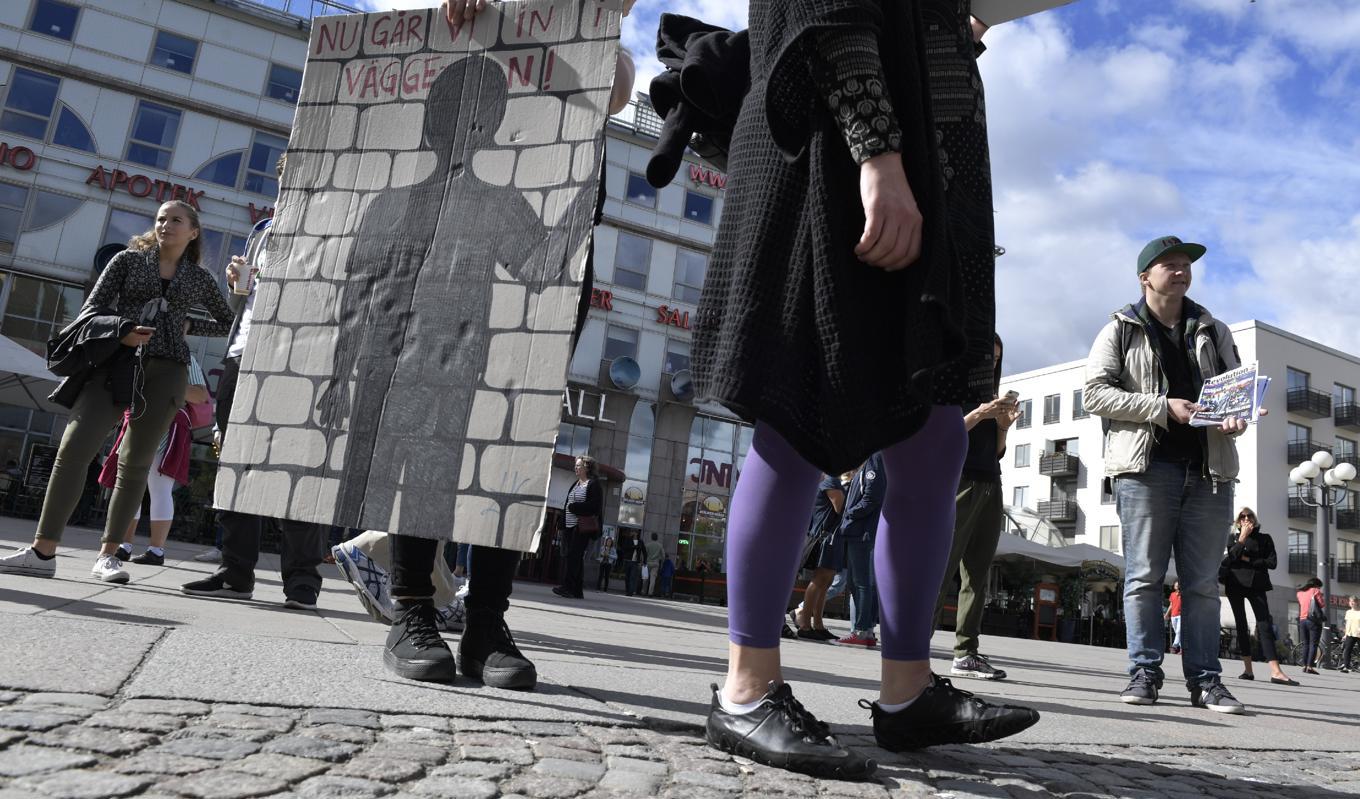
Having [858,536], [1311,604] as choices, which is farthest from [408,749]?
[1311,604]

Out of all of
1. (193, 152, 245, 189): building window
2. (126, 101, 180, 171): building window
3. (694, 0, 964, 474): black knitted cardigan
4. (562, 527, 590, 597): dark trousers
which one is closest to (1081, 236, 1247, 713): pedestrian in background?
(694, 0, 964, 474): black knitted cardigan

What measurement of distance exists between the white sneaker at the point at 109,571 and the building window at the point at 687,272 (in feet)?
83.1

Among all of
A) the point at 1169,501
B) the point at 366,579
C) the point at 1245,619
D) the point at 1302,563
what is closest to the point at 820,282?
the point at 366,579

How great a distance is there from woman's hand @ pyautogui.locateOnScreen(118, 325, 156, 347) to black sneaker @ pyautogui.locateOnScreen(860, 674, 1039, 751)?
3733mm

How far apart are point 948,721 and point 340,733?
1204 mm

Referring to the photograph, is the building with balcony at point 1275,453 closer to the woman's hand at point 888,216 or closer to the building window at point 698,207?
the building window at point 698,207

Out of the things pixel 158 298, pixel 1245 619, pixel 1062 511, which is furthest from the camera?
pixel 1062 511

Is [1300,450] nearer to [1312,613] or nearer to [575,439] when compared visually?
[1312,613]

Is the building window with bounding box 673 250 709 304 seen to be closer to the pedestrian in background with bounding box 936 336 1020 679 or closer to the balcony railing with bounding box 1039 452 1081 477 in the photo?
the pedestrian in background with bounding box 936 336 1020 679

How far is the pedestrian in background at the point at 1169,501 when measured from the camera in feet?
Result: 14.1

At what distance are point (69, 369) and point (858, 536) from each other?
5319 mm

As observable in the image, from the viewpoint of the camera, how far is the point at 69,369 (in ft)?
14.1

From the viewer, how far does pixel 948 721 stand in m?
2.03

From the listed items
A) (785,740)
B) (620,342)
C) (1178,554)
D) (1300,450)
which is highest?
(1300,450)
